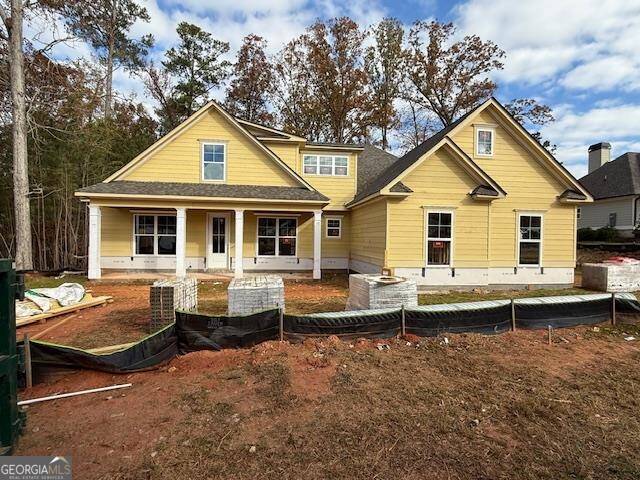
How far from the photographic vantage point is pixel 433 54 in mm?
28906

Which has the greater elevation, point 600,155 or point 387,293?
point 600,155

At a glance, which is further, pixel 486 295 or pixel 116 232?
pixel 116 232

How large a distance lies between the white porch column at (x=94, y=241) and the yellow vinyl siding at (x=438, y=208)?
1001cm

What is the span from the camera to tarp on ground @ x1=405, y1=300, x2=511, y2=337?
248 inches

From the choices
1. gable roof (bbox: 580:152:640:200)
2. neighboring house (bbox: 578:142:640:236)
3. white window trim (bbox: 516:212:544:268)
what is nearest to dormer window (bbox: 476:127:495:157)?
white window trim (bbox: 516:212:544:268)

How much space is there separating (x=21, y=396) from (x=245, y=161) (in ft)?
36.5

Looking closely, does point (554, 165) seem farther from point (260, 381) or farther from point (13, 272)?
point (13, 272)

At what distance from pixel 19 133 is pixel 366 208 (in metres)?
13.9

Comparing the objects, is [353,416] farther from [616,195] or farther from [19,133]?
[616,195]

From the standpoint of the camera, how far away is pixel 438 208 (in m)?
11.8

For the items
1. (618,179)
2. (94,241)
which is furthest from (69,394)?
(618,179)

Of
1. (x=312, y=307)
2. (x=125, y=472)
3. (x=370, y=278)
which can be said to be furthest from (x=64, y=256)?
(x=125, y=472)

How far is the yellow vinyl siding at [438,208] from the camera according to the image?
11.6 m

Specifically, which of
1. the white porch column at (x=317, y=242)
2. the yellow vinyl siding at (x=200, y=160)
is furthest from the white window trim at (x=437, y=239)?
the yellow vinyl siding at (x=200, y=160)
